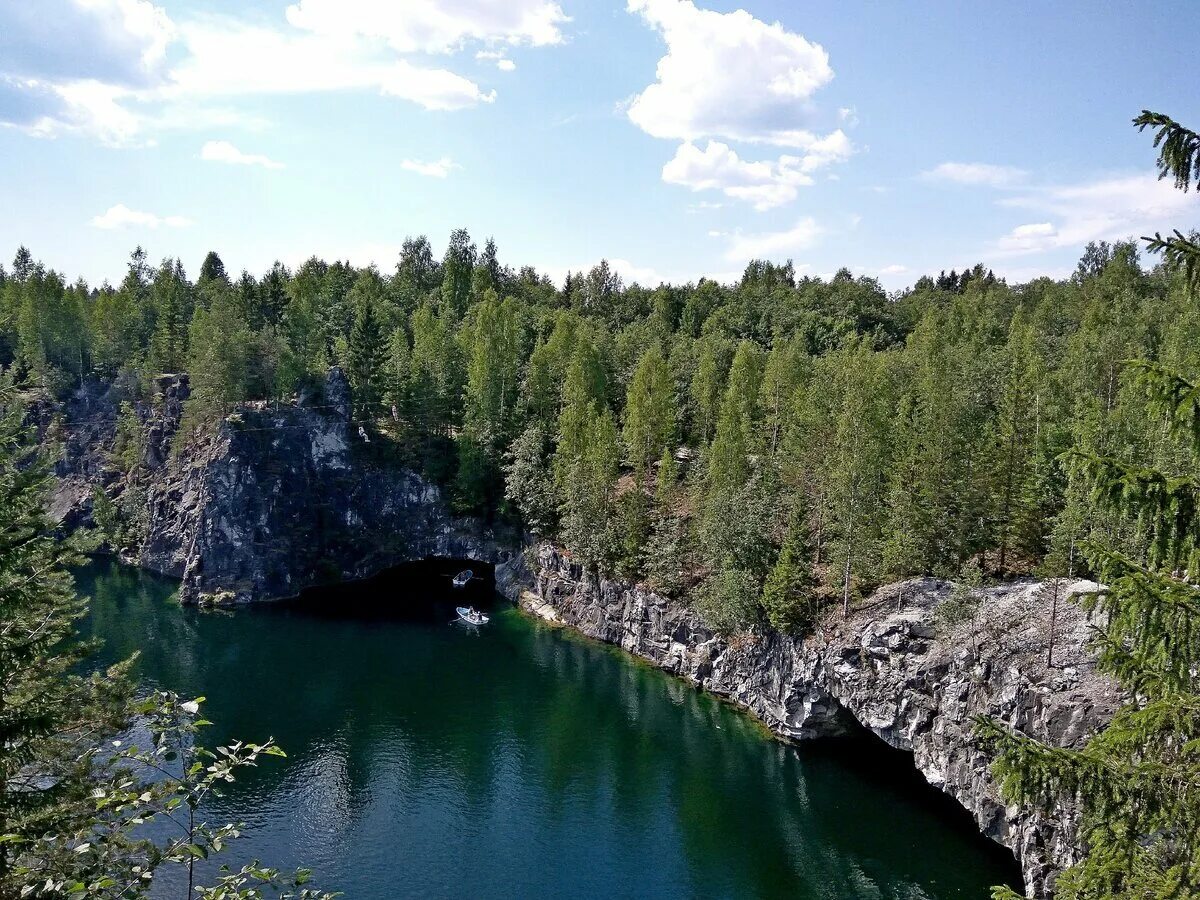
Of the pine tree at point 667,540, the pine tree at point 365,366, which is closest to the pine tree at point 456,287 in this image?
the pine tree at point 365,366

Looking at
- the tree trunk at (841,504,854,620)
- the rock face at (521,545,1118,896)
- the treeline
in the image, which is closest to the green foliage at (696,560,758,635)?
the treeline

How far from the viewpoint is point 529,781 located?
44.2m

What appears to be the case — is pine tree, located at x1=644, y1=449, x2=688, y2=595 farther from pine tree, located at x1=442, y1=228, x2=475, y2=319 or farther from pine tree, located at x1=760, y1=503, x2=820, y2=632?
pine tree, located at x1=442, y1=228, x2=475, y2=319

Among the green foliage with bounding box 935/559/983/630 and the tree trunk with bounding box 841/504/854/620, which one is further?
the tree trunk with bounding box 841/504/854/620

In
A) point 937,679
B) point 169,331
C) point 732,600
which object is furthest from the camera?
point 169,331

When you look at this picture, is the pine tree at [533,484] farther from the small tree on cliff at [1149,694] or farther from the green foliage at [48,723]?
the small tree on cliff at [1149,694]

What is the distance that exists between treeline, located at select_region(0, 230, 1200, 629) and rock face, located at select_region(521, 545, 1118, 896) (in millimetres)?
2473

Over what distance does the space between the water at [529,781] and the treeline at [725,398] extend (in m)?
8.71

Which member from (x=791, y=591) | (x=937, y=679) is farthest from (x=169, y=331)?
(x=937, y=679)

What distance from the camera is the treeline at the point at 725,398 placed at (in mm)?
45500

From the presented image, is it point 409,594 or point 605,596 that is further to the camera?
point 409,594

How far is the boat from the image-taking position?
67.1 m

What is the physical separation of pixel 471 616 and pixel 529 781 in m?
24.5

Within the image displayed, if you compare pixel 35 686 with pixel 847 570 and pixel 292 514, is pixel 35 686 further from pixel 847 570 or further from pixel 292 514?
pixel 292 514
